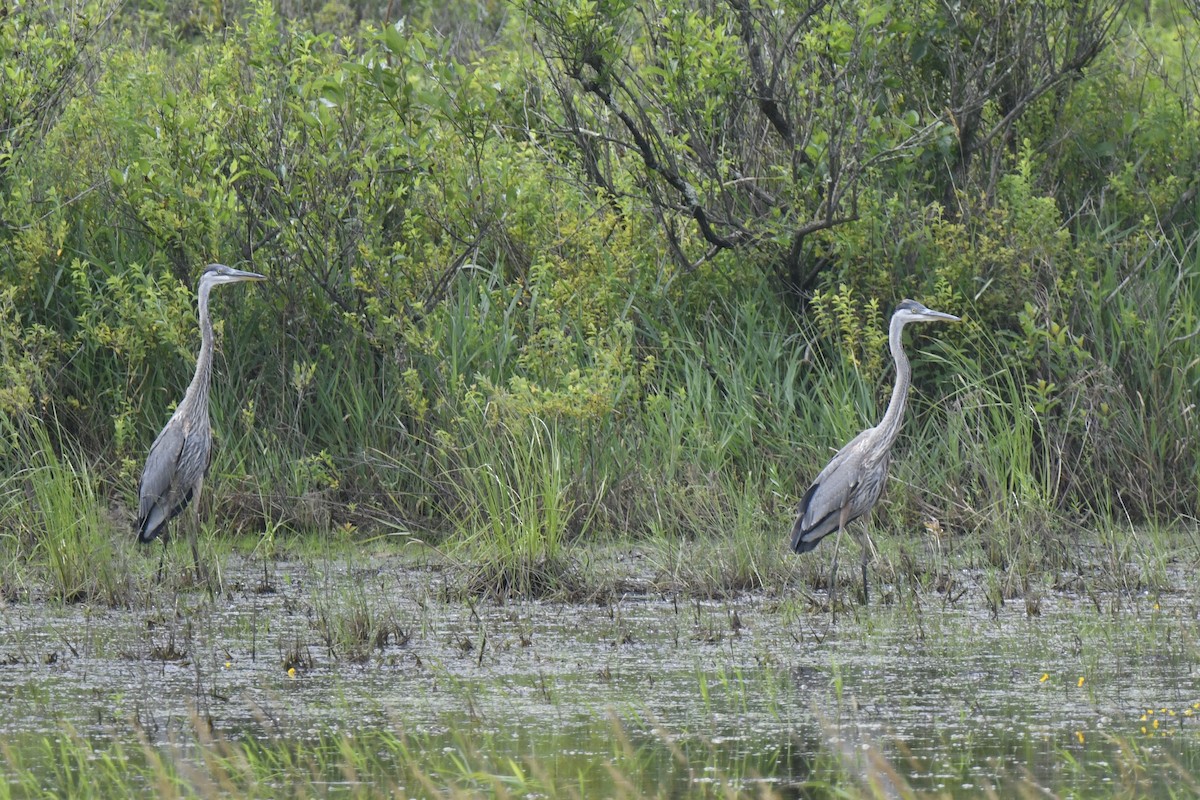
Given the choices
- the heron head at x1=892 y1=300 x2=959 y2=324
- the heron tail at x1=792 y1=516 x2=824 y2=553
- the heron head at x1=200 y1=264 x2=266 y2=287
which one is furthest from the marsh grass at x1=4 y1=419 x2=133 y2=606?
the heron head at x1=892 y1=300 x2=959 y2=324

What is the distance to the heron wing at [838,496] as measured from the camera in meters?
7.09

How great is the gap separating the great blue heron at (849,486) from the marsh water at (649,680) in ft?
1.49

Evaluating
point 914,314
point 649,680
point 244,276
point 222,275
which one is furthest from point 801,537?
point 222,275

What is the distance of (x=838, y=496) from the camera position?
23.3 ft

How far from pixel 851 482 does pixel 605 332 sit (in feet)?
5.66

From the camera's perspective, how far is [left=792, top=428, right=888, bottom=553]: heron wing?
23.3 feet

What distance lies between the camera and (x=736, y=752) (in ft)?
14.9

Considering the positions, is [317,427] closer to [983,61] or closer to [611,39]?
[611,39]

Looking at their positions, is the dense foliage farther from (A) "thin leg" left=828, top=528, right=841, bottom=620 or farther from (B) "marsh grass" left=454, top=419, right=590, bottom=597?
(A) "thin leg" left=828, top=528, right=841, bottom=620

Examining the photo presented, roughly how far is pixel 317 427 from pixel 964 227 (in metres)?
3.39

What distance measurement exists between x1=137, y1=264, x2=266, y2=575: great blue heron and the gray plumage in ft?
9.01

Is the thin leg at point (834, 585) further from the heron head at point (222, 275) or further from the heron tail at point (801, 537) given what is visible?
the heron head at point (222, 275)

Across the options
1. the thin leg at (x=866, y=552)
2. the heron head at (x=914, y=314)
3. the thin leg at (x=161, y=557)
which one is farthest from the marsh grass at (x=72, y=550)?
the heron head at (x=914, y=314)

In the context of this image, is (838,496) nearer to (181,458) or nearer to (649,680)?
(649,680)
